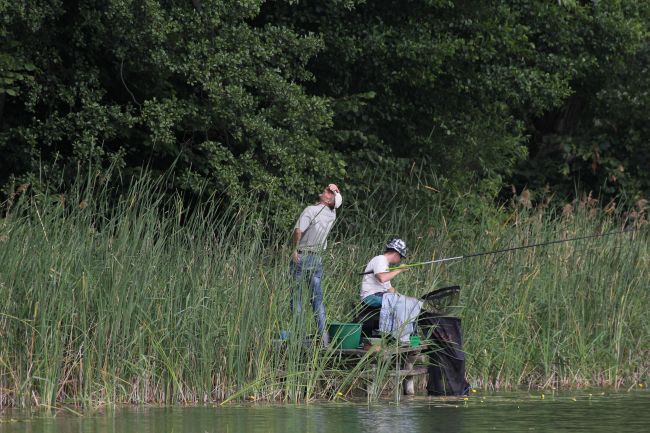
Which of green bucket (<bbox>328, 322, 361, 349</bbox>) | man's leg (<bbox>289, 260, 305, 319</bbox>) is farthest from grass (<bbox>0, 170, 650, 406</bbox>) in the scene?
green bucket (<bbox>328, 322, 361, 349</bbox>)

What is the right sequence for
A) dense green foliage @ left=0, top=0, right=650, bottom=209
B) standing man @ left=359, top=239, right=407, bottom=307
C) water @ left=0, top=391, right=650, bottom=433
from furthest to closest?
1. dense green foliage @ left=0, top=0, right=650, bottom=209
2. standing man @ left=359, top=239, right=407, bottom=307
3. water @ left=0, top=391, right=650, bottom=433

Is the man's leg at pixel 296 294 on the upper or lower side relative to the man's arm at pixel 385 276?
lower

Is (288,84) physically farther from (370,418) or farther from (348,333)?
(370,418)

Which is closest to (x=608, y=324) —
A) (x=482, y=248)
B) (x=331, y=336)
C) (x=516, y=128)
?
(x=482, y=248)

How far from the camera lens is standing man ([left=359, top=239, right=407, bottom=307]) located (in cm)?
1171

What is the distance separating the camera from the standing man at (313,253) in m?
11.0

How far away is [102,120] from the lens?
15.3 meters

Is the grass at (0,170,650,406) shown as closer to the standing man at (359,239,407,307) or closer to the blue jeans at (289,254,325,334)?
the blue jeans at (289,254,325,334)

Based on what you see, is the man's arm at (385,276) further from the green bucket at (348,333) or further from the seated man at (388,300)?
the green bucket at (348,333)

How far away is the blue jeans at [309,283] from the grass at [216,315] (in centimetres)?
9

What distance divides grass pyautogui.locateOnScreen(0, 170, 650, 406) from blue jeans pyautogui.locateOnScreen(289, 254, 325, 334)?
0.09 metres

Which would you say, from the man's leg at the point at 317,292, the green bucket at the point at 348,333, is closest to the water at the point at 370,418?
the green bucket at the point at 348,333

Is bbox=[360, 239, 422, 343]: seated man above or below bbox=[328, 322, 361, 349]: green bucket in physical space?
above

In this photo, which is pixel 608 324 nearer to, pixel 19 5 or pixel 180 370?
pixel 180 370
